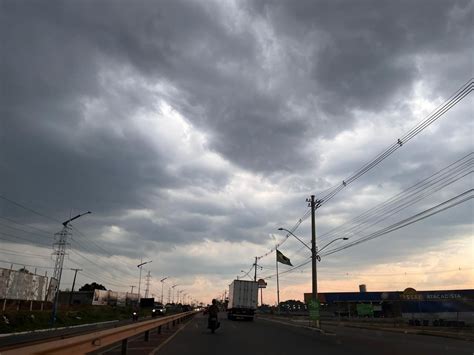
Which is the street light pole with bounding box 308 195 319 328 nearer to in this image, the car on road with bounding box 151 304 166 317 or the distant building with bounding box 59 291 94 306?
the car on road with bounding box 151 304 166 317

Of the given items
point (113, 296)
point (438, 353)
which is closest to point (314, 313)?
point (438, 353)

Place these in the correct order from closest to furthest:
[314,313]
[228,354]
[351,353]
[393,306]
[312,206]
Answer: [228,354] < [351,353] < [314,313] < [312,206] < [393,306]

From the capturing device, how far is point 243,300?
51781mm

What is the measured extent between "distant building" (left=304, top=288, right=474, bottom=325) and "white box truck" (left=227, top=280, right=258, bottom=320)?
14902 millimetres

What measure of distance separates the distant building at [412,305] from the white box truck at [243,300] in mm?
14902

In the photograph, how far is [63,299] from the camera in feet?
379

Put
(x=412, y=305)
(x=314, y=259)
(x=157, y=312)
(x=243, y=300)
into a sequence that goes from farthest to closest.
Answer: (x=412, y=305)
(x=157, y=312)
(x=243, y=300)
(x=314, y=259)

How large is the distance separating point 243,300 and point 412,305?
35.4 m

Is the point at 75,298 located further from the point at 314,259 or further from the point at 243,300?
the point at 314,259

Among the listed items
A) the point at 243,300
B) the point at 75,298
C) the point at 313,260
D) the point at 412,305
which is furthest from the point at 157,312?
the point at 75,298

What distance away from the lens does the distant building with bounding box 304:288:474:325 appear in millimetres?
52906

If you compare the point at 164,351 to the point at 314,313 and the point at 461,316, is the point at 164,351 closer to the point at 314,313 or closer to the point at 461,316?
the point at 314,313

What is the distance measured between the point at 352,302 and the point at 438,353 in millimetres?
85114

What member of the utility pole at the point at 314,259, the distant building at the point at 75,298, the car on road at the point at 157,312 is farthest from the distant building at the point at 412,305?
the distant building at the point at 75,298
